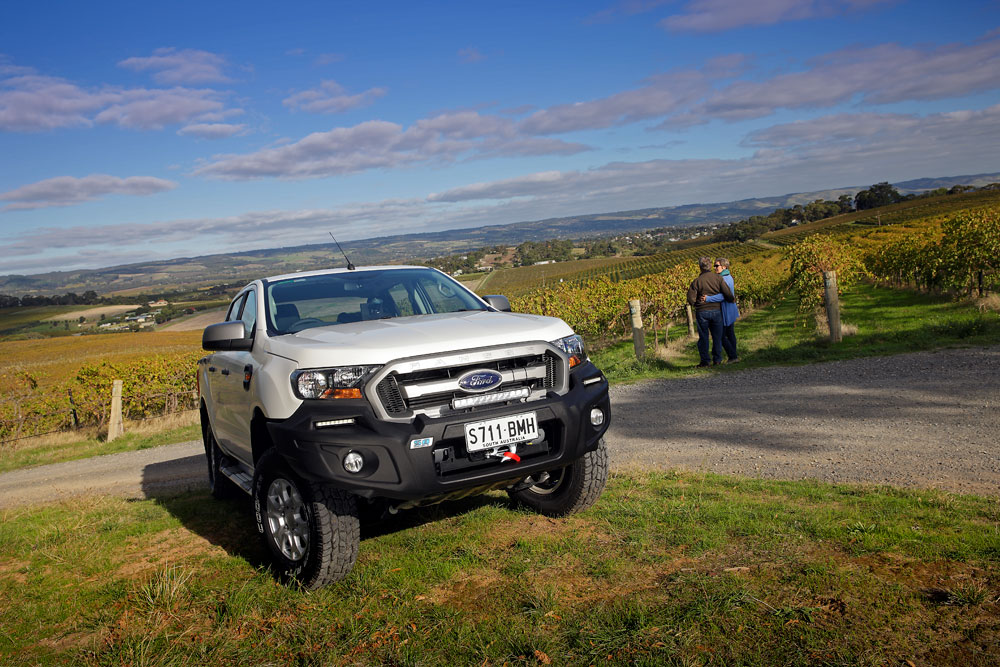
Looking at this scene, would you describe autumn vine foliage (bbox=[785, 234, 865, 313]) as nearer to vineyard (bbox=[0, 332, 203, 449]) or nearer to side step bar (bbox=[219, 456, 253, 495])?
side step bar (bbox=[219, 456, 253, 495])

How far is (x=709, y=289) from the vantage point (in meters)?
12.5

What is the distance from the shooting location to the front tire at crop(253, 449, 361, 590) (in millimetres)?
3748

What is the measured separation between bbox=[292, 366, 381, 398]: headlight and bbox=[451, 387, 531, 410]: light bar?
0.49 m

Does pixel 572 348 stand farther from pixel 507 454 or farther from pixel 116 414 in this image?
pixel 116 414

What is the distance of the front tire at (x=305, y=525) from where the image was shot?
3748 mm

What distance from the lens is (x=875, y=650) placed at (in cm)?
267

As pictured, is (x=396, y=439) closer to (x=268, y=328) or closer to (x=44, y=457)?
(x=268, y=328)

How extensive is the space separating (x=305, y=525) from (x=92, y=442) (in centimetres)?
1550

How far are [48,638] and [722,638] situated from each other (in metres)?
3.39

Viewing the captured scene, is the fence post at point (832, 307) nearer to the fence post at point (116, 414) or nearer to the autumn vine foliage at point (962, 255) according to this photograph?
the autumn vine foliage at point (962, 255)

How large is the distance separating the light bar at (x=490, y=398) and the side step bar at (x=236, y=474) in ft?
6.08

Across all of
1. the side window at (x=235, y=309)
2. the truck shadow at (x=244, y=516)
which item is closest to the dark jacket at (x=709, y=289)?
the truck shadow at (x=244, y=516)

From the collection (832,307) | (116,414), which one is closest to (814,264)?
(832,307)

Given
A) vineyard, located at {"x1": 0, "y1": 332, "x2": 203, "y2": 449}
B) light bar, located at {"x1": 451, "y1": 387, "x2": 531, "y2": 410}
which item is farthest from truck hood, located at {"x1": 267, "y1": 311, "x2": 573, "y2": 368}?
vineyard, located at {"x1": 0, "y1": 332, "x2": 203, "y2": 449}
